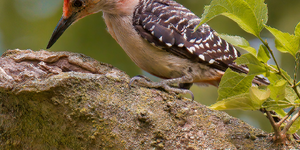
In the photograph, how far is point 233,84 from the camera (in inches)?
71.8

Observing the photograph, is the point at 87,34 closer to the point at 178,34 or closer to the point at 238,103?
the point at 178,34

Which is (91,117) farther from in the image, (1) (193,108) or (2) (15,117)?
(1) (193,108)

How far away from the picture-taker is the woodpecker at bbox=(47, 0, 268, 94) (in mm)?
3318

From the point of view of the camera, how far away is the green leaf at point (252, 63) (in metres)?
1.76

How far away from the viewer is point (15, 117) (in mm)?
2055

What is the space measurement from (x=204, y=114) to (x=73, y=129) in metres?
0.96

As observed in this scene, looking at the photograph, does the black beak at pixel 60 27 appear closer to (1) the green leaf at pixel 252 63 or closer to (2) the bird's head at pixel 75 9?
(2) the bird's head at pixel 75 9

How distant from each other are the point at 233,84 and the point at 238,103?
121 mm

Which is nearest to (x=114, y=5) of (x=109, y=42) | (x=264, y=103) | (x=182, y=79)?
(x=182, y=79)

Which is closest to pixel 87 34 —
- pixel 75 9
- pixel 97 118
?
pixel 75 9

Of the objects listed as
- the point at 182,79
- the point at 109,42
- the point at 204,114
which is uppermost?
the point at 204,114

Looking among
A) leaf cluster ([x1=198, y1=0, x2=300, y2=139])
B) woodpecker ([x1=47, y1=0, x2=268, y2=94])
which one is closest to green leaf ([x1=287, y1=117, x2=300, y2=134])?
leaf cluster ([x1=198, y1=0, x2=300, y2=139])

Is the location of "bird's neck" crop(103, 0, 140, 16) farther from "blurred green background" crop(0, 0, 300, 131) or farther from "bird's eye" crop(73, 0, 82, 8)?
"blurred green background" crop(0, 0, 300, 131)

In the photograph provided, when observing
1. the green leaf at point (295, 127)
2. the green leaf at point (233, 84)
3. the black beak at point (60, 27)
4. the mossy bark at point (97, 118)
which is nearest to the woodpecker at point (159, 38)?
→ the black beak at point (60, 27)
